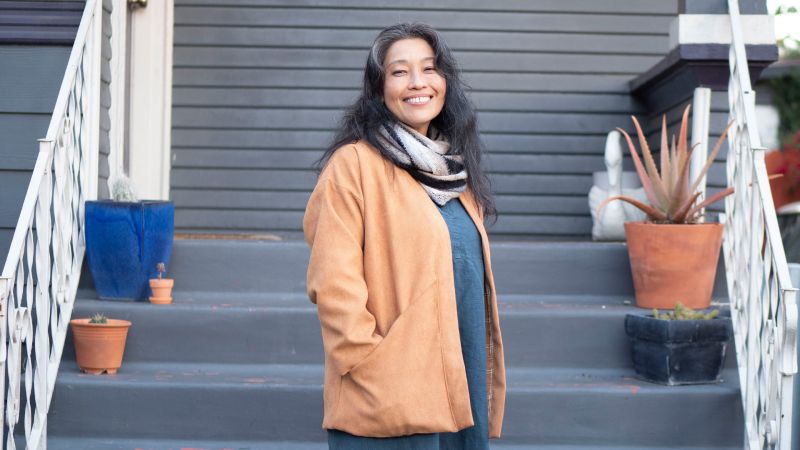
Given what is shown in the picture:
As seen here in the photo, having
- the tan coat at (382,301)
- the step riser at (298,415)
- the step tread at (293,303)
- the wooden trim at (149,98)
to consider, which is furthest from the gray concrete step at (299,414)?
the wooden trim at (149,98)

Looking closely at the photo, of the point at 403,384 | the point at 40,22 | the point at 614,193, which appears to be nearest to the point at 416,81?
the point at 403,384

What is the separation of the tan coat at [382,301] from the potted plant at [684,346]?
189 cm

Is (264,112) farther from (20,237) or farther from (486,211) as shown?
(486,211)

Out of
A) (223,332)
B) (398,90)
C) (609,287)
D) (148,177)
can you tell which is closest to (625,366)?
(609,287)

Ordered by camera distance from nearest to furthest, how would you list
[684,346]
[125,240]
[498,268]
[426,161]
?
[426,161] < [684,346] < [125,240] < [498,268]

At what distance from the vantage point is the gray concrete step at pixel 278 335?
405cm

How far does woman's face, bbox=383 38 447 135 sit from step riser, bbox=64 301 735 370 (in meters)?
1.95

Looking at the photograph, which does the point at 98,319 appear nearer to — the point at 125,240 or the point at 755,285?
the point at 125,240

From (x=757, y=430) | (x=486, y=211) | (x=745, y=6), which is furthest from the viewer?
(x=745, y=6)

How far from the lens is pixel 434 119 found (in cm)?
240

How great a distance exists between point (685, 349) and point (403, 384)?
6.86 ft

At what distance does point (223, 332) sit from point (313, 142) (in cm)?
216

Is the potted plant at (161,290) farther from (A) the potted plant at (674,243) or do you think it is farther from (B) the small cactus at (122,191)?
(A) the potted plant at (674,243)

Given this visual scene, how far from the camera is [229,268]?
4512mm
